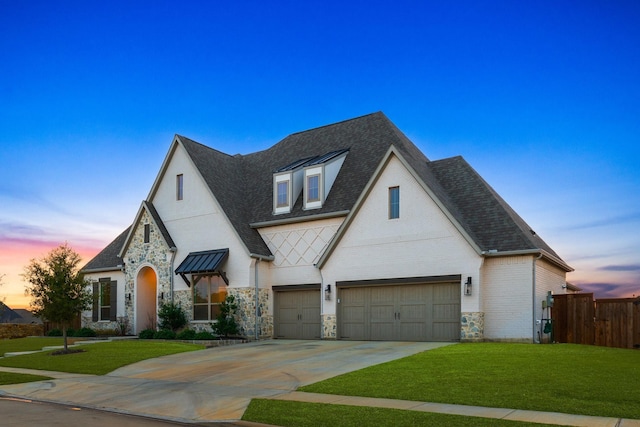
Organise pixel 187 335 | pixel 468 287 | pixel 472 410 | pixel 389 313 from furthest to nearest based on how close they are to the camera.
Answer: pixel 187 335 → pixel 389 313 → pixel 468 287 → pixel 472 410

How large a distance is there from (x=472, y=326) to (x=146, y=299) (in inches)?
774

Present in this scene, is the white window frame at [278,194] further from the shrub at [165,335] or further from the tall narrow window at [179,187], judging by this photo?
the shrub at [165,335]

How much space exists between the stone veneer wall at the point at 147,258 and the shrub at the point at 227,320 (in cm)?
444

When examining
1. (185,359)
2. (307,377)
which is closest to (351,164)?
(185,359)

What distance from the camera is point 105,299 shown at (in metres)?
36.9

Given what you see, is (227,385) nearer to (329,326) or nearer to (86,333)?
(329,326)

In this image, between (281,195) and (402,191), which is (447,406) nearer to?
(402,191)

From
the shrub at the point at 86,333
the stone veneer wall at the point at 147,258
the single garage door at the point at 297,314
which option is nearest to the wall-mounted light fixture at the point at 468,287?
the single garage door at the point at 297,314

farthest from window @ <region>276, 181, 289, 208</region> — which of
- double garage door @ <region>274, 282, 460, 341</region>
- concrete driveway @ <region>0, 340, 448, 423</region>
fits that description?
concrete driveway @ <region>0, 340, 448, 423</region>

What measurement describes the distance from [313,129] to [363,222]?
10320 millimetres

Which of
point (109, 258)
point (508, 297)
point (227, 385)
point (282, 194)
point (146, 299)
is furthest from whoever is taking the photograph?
point (109, 258)

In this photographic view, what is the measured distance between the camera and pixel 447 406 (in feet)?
39.4

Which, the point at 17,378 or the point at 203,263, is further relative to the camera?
the point at 203,263

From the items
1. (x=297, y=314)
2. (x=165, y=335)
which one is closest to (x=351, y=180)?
(x=297, y=314)
